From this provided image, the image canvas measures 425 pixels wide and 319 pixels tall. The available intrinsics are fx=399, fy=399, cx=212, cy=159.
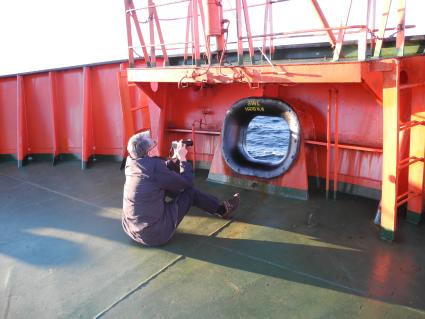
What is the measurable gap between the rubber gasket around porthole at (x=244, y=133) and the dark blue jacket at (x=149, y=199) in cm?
176

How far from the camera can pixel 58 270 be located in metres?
3.78

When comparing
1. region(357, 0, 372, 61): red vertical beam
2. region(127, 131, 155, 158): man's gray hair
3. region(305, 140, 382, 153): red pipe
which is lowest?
region(305, 140, 382, 153): red pipe

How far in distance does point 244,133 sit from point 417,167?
253 centimetres

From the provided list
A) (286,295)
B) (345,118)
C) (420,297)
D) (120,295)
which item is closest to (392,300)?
(420,297)

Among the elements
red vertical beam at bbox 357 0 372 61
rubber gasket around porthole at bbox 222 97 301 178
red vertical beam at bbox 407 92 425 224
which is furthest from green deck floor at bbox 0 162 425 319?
red vertical beam at bbox 357 0 372 61

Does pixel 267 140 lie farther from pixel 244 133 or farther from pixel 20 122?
pixel 20 122

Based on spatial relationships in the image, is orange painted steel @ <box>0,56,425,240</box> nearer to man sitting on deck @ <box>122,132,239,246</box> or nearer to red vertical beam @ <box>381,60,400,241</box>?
red vertical beam @ <box>381,60,400,241</box>

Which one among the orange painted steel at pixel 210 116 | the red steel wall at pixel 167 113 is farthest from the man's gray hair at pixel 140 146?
the red steel wall at pixel 167 113

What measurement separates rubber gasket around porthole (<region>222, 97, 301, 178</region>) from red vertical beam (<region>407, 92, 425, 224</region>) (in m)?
1.40

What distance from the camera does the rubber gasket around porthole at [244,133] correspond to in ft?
17.4

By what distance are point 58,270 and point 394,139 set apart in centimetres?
345

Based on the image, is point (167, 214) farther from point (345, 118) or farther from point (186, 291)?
point (345, 118)

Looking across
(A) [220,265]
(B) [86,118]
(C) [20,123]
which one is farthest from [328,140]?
(C) [20,123]

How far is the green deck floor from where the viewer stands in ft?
10.3
